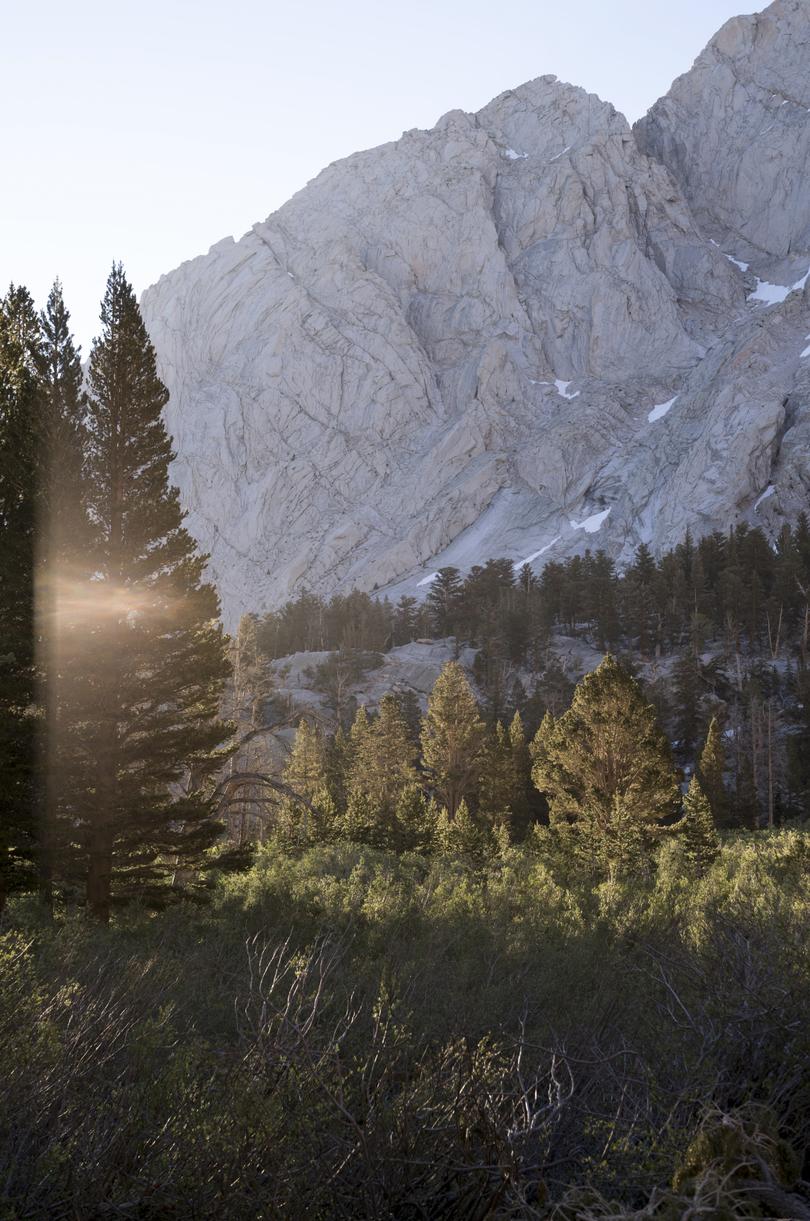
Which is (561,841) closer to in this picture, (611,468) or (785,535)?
Result: (785,535)

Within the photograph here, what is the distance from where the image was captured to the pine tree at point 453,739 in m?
42.6

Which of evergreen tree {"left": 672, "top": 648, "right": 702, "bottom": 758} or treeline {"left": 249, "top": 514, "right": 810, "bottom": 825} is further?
evergreen tree {"left": 672, "top": 648, "right": 702, "bottom": 758}

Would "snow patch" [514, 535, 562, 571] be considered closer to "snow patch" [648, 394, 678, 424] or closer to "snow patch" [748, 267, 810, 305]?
"snow patch" [648, 394, 678, 424]

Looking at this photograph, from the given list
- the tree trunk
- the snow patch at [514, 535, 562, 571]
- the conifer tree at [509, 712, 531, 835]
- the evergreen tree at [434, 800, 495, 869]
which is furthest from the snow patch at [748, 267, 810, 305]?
the tree trunk

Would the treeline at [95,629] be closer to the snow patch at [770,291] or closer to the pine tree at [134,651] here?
the pine tree at [134,651]

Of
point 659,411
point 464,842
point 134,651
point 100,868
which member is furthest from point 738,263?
point 100,868

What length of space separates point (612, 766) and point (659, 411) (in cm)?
12146

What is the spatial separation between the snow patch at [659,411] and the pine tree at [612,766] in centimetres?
11672

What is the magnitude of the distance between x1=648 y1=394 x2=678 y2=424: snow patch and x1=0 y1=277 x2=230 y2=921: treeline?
424 feet

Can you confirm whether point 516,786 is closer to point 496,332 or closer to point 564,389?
point 564,389

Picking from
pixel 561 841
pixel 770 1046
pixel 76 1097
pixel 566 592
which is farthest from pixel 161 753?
pixel 566 592

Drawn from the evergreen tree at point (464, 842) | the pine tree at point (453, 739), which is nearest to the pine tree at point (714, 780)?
the pine tree at point (453, 739)

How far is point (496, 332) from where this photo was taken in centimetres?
14925

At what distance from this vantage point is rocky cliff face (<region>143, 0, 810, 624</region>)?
131000mm
